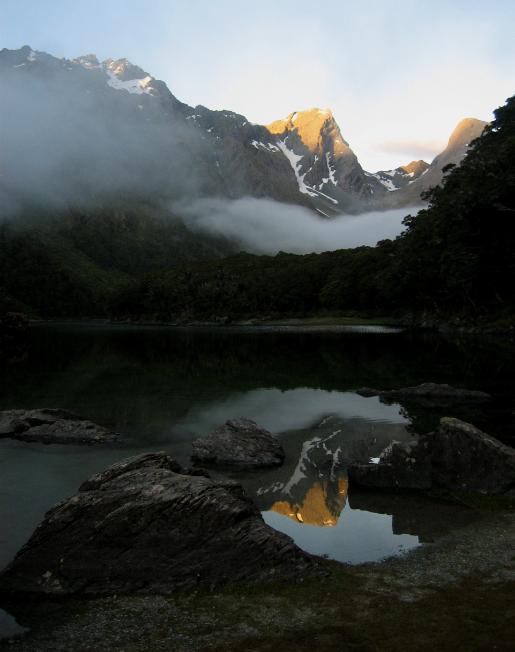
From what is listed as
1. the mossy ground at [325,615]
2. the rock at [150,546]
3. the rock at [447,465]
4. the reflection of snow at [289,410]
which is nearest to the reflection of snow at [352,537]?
the mossy ground at [325,615]

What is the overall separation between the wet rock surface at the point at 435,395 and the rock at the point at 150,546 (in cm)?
2614

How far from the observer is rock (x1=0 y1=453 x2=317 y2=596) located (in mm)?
13117

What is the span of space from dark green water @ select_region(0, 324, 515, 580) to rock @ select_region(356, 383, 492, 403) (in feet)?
5.15

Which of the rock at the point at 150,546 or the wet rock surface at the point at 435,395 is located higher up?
the rock at the point at 150,546

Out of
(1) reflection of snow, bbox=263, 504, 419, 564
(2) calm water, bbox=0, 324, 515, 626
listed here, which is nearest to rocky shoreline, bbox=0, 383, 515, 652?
(1) reflection of snow, bbox=263, 504, 419, 564

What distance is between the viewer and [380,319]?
7185 inches

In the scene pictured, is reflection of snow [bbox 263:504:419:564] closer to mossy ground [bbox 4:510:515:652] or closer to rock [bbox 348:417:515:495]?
mossy ground [bbox 4:510:515:652]

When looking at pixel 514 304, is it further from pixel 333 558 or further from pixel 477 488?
pixel 333 558

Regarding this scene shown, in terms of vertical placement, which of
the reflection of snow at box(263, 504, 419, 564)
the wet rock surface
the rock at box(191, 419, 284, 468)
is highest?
the reflection of snow at box(263, 504, 419, 564)

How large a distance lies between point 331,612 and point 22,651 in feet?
20.4

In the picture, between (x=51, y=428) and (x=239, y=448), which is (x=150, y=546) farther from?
(x=51, y=428)

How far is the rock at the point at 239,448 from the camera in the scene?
2456 cm

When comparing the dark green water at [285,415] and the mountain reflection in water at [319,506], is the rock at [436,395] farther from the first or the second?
the mountain reflection in water at [319,506]

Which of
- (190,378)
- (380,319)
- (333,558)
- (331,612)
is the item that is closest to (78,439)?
(333,558)
